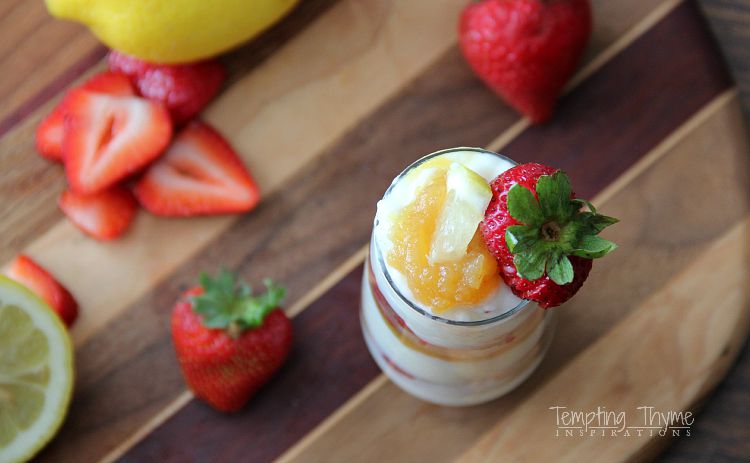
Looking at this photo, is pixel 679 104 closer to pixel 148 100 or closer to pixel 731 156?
pixel 731 156

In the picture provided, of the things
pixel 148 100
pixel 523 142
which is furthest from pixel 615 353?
pixel 148 100

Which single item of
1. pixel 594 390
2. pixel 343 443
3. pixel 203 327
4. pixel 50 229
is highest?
pixel 50 229

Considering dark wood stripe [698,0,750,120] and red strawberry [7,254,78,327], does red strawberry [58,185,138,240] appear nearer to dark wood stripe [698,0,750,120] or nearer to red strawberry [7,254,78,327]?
red strawberry [7,254,78,327]

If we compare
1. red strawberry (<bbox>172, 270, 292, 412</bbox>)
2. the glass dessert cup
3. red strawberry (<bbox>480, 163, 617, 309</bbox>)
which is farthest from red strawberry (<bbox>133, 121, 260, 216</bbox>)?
red strawberry (<bbox>480, 163, 617, 309</bbox>)

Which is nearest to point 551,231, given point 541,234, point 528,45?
point 541,234

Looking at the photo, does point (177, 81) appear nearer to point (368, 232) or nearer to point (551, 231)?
point (368, 232)

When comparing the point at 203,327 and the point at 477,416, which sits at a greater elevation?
the point at 203,327
